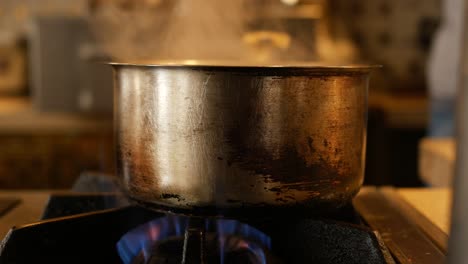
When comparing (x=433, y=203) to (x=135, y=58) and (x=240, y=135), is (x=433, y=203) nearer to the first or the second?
(x=240, y=135)

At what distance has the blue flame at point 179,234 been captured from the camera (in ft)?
2.12

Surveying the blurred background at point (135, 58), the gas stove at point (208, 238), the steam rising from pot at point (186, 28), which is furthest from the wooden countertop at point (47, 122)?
the gas stove at point (208, 238)

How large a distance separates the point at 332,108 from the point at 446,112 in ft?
3.91

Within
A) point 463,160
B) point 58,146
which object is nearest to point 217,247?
point 463,160

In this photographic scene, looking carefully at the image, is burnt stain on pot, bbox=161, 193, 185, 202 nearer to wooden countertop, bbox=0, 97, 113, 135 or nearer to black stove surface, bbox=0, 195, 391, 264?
black stove surface, bbox=0, 195, 391, 264

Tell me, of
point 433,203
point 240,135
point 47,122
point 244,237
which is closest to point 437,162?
point 433,203

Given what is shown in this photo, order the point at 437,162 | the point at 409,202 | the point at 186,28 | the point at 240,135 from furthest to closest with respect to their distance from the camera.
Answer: the point at 186,28 < the point at 437,162 < the point at 409,202 < the point at 240,135

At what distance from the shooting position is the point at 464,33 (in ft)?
1.21

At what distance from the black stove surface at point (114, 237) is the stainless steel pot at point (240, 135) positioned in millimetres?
48

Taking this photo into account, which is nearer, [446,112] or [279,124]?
[279,124]

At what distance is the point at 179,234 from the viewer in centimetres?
70

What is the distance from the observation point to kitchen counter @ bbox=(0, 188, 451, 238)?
727 mm

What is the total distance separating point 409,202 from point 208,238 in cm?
36

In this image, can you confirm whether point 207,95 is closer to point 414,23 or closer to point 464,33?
point 464,33
